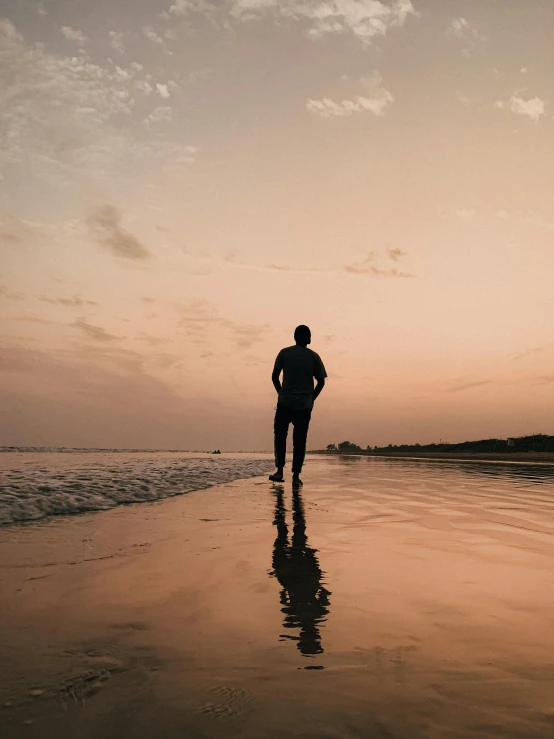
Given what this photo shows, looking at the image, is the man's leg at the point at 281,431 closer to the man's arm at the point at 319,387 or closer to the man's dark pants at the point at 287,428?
the man's dark pants at the point at 287,428

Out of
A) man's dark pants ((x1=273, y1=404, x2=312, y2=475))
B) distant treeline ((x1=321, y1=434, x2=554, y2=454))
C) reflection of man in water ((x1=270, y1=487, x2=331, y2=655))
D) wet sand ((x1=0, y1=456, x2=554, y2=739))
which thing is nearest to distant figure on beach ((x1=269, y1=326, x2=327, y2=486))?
man's dark pants ((x1=273, y1=404, x2=312, y2=475))

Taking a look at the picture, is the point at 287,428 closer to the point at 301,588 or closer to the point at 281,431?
the point at 281,431

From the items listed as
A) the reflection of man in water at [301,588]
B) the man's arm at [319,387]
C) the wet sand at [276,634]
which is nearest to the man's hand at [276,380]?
the man's arm at [319,387]

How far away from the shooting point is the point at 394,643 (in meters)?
1.57

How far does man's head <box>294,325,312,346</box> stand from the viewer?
895cm

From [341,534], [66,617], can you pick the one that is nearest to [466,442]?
[341,534]

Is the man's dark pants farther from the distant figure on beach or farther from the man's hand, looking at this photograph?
the man's hand

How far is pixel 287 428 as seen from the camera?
904 centimetres

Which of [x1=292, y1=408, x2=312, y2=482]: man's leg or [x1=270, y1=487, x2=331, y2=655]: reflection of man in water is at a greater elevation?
[x1=292, y1=408, x2=312, y2=482]: man's leg

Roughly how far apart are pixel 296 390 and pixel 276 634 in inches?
282

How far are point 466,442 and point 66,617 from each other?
31375 mm

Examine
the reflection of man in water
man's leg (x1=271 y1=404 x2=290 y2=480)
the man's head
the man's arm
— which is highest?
the man's head

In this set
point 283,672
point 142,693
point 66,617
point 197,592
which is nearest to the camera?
point 142,693

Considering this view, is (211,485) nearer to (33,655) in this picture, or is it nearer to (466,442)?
(33,655)
